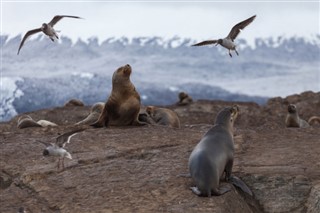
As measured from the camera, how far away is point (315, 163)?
927 cm

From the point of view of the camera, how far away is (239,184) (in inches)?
331

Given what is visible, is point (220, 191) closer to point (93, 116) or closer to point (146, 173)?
point (146, 173)

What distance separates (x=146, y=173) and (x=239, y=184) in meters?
1.02

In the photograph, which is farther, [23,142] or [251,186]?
[23,142]

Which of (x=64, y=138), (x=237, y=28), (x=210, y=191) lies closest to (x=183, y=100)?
(x=237, y=28)

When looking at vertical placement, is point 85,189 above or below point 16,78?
above

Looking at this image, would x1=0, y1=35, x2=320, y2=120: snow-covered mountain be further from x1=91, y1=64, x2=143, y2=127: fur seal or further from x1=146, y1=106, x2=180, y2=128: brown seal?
x1=91, y1=64, x2=143, y2=127: fur seal

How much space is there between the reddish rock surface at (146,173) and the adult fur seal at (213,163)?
4.5 inches

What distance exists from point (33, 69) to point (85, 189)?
330ft

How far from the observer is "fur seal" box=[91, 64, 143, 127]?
40.6ft

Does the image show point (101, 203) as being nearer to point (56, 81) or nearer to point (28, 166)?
point (28, 166)

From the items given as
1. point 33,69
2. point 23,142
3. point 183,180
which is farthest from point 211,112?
point 33,69

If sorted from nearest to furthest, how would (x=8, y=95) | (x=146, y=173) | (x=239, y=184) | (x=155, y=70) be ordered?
(x=239, y=184)
(x=146, y=173)
(x=8, y=95)
(x=155, y=70)

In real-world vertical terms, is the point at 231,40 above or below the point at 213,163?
above
